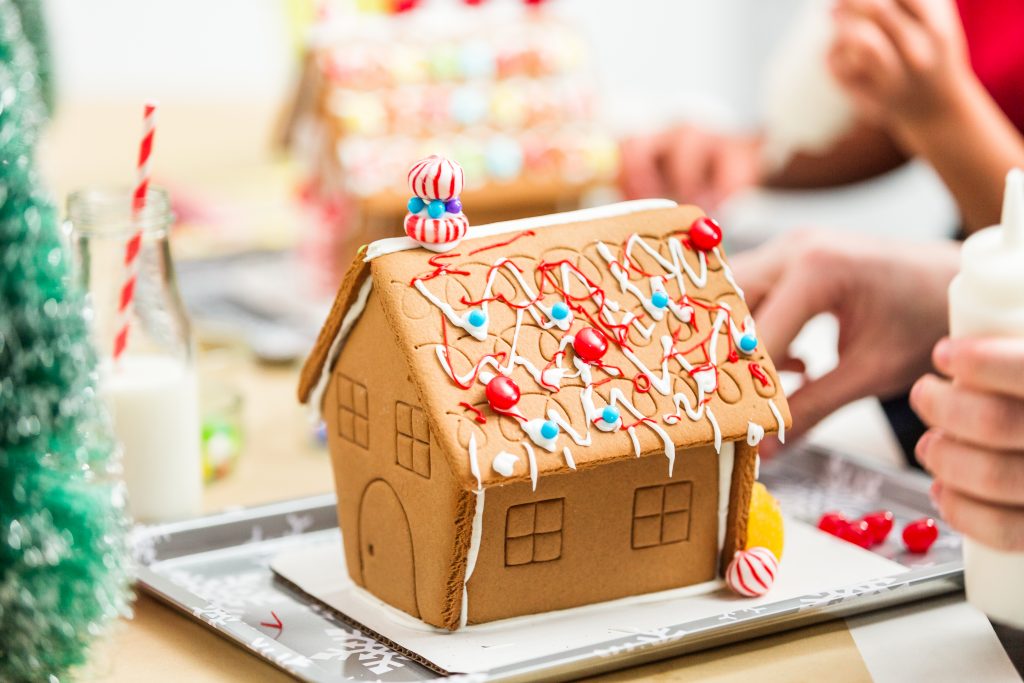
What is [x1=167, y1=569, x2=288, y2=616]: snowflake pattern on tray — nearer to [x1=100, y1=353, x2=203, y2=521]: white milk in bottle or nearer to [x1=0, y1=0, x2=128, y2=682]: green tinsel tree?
[x1=100, y1=353, x2=203, y2=521]: white milk in bottle

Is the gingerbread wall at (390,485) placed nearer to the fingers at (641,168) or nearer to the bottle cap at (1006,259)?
the bottle cap at (1006,259)

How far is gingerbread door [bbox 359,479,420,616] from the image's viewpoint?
85 centimetres

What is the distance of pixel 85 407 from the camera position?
2.10ft

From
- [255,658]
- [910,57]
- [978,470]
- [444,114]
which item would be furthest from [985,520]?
[444,114]

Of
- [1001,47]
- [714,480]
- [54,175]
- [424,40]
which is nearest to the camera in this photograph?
[714,480]

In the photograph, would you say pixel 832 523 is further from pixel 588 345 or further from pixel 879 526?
pixel 588 345

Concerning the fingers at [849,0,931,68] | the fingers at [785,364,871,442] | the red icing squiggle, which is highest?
the fingers at [849,0,931,68]

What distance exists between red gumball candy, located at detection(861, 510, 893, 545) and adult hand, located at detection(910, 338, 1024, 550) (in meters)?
0.17

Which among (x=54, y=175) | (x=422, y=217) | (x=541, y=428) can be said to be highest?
(x=422, y=217)

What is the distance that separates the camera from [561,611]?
861 mm

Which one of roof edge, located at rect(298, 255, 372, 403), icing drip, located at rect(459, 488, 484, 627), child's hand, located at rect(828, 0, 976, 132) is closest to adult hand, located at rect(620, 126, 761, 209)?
child's hand, located at rect(828, 0, 976, 132)

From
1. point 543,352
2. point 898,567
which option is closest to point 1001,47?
point 898,567

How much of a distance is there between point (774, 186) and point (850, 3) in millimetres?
860

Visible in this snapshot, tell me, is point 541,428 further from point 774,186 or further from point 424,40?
point 774,186
